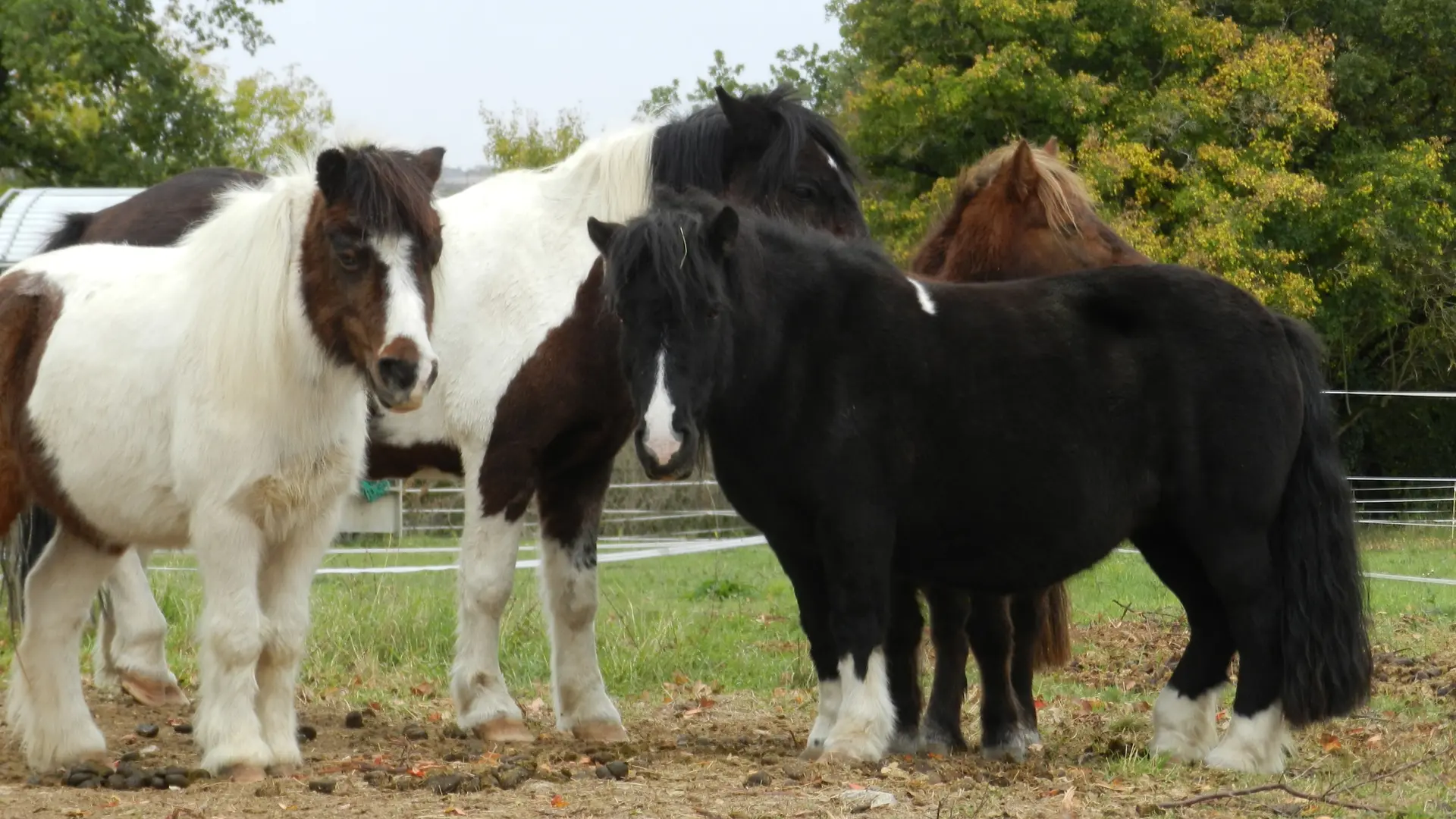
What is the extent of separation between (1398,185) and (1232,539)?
2080cm

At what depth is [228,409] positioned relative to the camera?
5.15m

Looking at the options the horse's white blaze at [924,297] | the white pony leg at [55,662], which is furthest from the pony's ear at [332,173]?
the horse's white blaze at [924,297]

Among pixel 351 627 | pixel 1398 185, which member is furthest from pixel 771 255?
pixel 1398 185

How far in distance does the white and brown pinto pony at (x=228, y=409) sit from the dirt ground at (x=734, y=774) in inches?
14.5

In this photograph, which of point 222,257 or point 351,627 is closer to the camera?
point 222,257

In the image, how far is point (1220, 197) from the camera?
903 inches

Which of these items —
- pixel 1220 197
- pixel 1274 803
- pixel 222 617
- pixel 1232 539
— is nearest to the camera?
pixel 1274 803

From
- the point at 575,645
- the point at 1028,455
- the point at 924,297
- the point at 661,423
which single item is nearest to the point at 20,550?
the point at 575,645

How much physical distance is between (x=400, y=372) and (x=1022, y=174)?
3.32 m

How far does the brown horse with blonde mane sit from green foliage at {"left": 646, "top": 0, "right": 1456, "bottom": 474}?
15.7m

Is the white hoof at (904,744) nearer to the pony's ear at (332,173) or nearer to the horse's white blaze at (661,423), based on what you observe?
the horse's white blaze at (661,423)

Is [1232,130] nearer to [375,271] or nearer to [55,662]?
[375,271]

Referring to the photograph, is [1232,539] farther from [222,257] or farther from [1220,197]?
[1220,197]

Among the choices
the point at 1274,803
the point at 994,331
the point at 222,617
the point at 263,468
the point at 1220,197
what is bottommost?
the point at 1274,803
